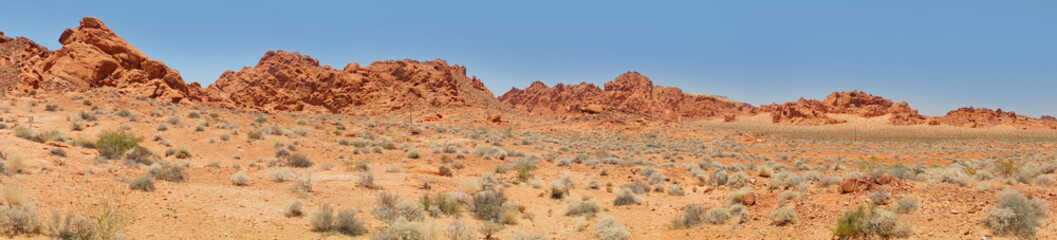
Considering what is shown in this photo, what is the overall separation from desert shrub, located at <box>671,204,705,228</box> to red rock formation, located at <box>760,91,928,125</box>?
10378 centimetres

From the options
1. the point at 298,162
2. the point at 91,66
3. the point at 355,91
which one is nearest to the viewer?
the point at 298,162

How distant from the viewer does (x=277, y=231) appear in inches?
294

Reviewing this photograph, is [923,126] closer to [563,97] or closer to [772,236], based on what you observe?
[563,97]

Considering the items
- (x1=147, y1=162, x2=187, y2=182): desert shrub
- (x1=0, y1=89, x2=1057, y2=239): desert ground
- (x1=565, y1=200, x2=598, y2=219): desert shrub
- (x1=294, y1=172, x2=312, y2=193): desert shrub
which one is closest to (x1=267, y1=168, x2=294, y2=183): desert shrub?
(x1=0, y1=89, x2=1057, y2=239): desert ground

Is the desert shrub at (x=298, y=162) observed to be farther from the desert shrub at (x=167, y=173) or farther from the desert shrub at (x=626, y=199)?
the desert shrub at (x=626, y=199)

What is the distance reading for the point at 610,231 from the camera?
27.5 feet

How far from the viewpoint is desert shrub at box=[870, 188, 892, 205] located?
805 centimetres

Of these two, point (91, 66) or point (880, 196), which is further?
point (91, 66)

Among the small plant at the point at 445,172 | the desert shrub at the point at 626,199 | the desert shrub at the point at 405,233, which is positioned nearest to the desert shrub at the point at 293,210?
the desert shrub at the point at 405,233

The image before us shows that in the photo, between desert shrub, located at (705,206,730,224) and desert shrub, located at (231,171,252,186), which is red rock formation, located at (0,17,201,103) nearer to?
desert shrub, located at (231,171,252,186)

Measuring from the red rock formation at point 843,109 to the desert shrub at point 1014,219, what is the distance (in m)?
105

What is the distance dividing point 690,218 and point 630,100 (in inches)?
4559

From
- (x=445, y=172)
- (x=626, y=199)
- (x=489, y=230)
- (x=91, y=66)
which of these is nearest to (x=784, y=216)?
(x=626, y=199)

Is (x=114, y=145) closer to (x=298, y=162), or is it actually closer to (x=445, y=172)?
(x=298, y=162)
